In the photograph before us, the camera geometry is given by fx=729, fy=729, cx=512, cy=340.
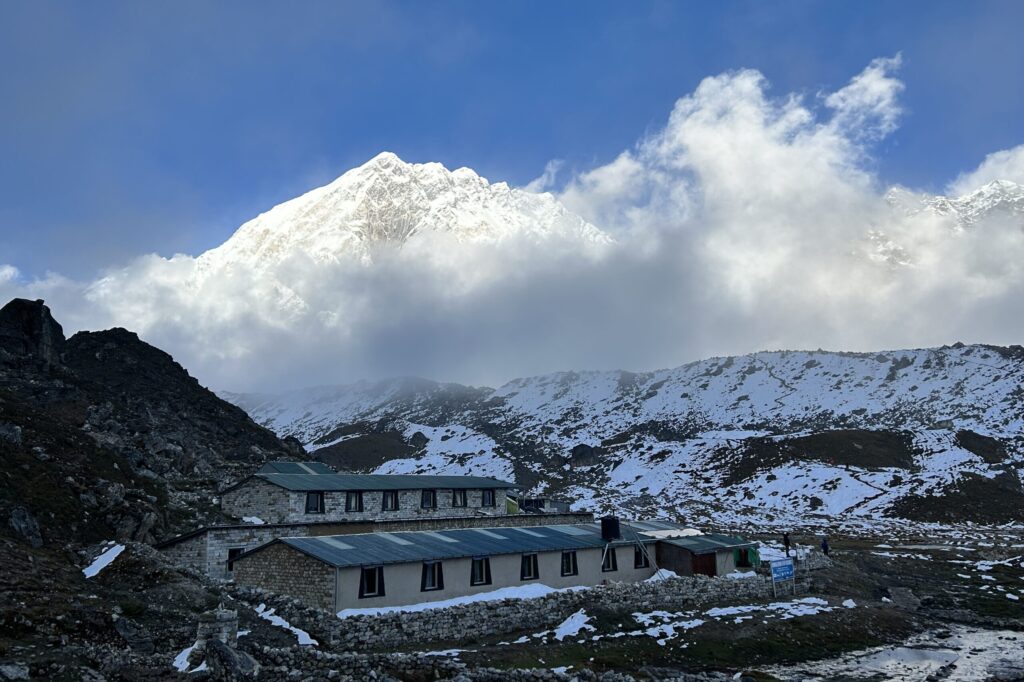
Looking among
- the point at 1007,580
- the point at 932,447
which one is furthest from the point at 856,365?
the point at 1007,580

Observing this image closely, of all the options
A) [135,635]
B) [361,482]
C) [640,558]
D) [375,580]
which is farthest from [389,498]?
[135,635]

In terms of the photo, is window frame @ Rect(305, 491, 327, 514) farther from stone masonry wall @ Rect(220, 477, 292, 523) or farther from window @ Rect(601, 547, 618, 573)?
window @ Rect(601, 547, 618, 573)

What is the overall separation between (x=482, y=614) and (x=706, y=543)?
21183mm

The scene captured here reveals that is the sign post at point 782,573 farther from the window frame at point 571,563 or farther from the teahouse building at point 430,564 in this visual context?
the window frame at point 571,563

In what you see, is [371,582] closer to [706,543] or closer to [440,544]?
[440,544]

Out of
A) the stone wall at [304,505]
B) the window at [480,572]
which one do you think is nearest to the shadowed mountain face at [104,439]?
the stone wall at [304,505]

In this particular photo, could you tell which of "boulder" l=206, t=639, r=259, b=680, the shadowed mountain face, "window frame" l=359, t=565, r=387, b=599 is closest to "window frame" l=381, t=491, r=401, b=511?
the shadowed mountain face

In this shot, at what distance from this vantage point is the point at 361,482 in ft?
178

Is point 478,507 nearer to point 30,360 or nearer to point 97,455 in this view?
point 97,455

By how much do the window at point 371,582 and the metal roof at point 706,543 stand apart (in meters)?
23.0

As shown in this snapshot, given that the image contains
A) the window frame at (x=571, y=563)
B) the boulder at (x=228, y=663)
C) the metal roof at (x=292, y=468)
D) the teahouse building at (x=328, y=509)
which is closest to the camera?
the boulder at (x=228, y=663)

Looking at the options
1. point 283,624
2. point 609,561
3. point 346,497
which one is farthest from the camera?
A: point 346,497

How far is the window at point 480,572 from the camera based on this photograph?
38062 mm

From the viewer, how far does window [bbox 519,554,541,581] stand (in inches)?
1601
